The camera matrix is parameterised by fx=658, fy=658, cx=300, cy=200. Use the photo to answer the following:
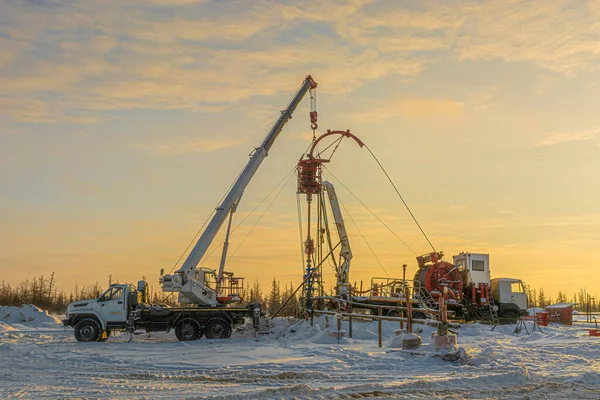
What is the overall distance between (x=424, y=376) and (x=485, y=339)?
44.8 ft

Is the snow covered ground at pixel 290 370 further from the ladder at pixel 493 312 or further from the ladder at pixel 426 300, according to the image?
the ladder at pixel 493 312

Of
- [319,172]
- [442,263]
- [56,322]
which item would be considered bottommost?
[56,322]

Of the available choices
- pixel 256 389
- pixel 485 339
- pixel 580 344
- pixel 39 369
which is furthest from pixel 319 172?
pixel 256 389

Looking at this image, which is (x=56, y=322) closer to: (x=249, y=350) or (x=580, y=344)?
(x=249, y=350)

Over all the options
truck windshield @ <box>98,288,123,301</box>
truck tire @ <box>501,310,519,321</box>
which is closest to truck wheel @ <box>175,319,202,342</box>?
truck windshield @ <box>98,288,123,301</box>

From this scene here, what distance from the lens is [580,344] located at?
82.7 feet

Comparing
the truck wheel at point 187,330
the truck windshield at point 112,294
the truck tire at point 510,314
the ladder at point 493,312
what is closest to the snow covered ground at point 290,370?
the truck wheel at point 187,330

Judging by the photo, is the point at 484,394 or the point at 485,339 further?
the point at 485,339

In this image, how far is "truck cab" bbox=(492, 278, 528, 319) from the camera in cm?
4144

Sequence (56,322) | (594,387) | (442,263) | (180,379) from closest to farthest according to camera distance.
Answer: (594,387) < (180,379) < (442,263) < (56,322)

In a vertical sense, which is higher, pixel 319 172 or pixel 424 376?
pixel 319 172

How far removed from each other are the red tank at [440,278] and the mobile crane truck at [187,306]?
14.1 meters

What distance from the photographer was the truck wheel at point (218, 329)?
2938 centimetres

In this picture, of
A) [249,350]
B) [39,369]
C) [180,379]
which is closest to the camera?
[180,379]
